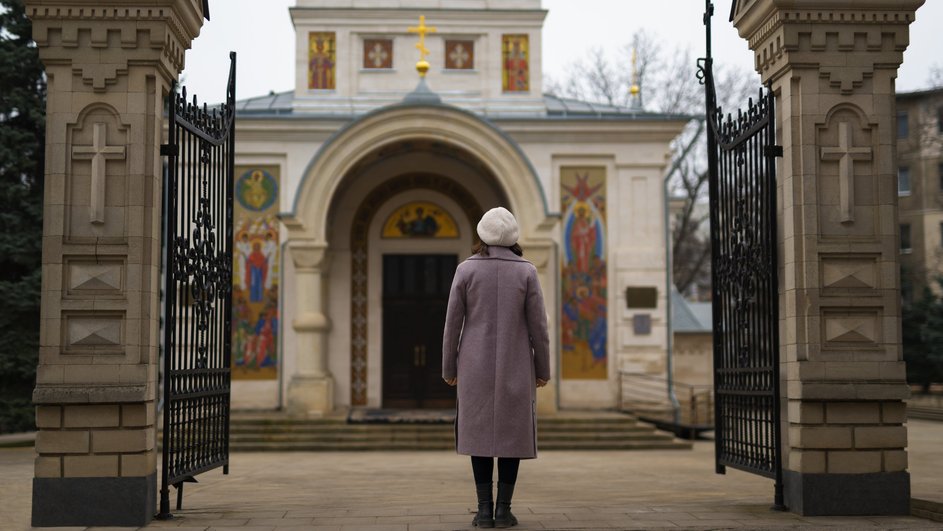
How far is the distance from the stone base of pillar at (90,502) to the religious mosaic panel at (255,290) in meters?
14.2

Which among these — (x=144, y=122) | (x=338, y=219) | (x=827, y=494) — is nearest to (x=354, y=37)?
(x=338, y=219)

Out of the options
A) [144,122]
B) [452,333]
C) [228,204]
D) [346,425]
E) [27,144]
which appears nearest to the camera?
[452,333]

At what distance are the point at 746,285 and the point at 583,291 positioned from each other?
12.9m

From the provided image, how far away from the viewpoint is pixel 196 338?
351 inches

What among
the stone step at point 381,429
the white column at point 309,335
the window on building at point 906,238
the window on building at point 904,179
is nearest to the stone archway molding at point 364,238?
the white column at point 309,335

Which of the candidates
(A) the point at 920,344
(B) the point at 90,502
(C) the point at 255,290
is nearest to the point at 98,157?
(B) the point at 90,502

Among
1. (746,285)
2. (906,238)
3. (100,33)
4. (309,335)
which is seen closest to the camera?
(100,33)

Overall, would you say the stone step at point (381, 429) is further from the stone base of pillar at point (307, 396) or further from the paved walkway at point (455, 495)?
the paved walkway at point (455, 495)

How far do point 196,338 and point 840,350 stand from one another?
4882 mm

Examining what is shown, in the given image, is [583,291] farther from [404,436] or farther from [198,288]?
[198,288]

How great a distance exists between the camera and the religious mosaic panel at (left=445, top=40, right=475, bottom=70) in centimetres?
2462

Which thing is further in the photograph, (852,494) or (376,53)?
(376,53)

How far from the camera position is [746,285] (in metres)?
9.20

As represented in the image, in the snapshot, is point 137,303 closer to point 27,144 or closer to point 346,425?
point 27,144
